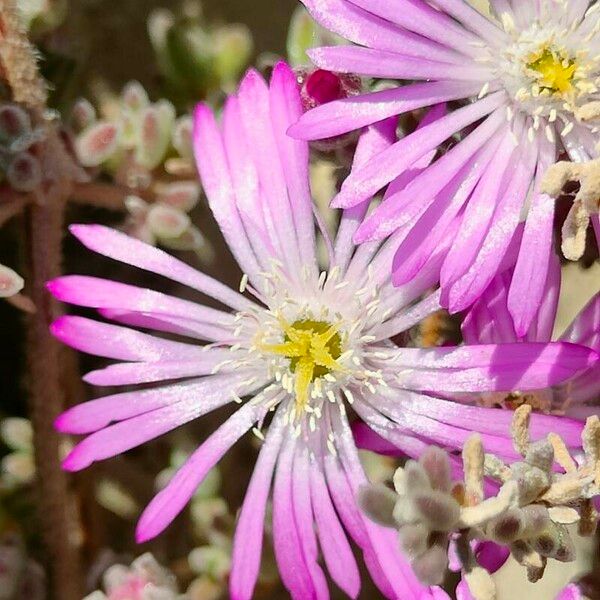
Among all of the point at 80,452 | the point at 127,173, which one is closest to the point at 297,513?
the point at 80,452

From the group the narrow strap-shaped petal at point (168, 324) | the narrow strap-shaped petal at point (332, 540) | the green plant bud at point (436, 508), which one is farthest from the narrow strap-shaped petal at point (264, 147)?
the green plant bud at point (436, 508)

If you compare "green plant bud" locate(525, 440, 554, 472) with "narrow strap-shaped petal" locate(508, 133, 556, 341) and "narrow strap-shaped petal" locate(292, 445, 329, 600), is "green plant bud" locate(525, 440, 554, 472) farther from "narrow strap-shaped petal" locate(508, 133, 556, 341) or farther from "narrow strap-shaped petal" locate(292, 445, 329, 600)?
"narrow strap-shaped petal" locate(292, 445, 329, 600)

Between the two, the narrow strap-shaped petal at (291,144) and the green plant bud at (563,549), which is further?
the narrow strap-shaped petal at (291,144)

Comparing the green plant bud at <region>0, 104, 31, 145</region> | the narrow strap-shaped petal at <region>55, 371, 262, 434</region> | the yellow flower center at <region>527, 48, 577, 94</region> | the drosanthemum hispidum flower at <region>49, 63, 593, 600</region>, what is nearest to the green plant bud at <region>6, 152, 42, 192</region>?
the green plant bud at <region>0, 104, 31, 145</region>

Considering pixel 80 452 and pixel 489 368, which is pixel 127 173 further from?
pixel 489 368

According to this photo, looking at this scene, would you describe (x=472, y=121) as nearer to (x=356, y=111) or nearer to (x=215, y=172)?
(x=356, y=111)

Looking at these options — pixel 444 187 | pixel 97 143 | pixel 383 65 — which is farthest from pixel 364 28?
pixel 97 143

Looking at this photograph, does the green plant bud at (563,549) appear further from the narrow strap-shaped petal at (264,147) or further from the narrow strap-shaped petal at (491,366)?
the narrow strap-shaped petal at (264,147)
